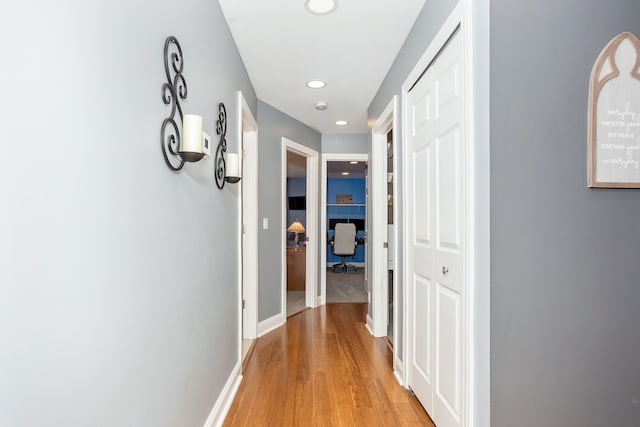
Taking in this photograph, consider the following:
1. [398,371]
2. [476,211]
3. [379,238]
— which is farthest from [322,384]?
[476,211]

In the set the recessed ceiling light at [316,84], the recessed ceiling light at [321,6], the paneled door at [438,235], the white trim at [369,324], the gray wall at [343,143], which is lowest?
the white trim at [369,324]

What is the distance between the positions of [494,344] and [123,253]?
1.32 m

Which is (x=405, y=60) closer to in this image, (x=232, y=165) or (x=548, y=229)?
(x=232, y=165)

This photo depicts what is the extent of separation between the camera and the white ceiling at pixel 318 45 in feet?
7.09

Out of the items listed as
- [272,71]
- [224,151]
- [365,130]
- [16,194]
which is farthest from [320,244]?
[16,194]

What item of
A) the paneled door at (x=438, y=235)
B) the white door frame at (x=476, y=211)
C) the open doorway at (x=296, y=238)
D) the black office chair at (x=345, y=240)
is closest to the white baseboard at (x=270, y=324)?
the open doorway at (x=296, y=238)

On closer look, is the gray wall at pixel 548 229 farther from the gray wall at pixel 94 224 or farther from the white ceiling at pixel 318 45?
the gray wall at pixel 94 224

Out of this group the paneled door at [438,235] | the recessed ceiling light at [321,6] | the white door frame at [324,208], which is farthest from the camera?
the white door frame at [324,208]

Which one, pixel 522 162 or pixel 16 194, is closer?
pixel 16 194

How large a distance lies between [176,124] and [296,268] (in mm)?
4368

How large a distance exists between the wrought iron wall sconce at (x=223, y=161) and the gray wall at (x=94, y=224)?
1.40ft

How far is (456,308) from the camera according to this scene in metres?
1.67

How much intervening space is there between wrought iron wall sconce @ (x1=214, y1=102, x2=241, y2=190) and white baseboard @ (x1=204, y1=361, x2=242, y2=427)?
1.24 m

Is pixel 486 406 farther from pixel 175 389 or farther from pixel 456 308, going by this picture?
pixel 175 389
